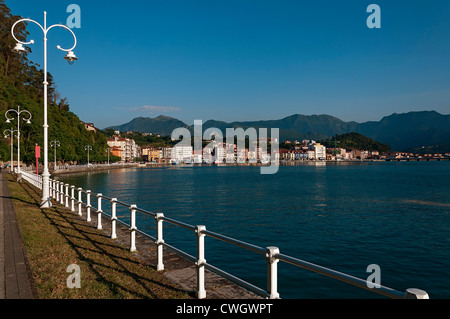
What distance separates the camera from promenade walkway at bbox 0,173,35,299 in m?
6.45

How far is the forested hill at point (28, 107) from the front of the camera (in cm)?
7393

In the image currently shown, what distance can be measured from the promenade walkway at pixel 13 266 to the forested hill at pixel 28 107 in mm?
63232

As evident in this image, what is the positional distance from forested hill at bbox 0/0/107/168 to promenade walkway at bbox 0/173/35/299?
63.2 metres

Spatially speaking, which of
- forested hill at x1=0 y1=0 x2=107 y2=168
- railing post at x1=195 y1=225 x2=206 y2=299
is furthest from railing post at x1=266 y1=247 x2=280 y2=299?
forested hill at x1=0 y1=0 x2=107 y2=168

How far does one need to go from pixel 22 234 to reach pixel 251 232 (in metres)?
13.4

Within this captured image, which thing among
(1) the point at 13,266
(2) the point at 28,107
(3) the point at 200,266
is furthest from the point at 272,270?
(2) the point at 28,107

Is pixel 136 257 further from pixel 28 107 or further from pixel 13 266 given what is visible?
pixel 28 107

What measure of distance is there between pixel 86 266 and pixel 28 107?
8162cm

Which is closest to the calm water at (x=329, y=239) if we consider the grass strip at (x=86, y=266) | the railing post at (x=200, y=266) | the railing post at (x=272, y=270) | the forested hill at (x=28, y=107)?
the grass strip at (x=86, y=266)

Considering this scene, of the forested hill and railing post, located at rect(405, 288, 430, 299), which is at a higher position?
the forested hill

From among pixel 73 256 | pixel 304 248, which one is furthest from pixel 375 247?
pixel 73 256

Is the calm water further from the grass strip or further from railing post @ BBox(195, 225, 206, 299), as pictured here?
railing post @ BBox(195, 225, 206, 299)
